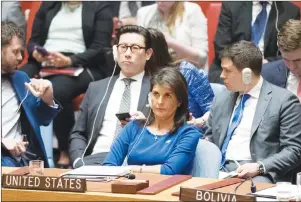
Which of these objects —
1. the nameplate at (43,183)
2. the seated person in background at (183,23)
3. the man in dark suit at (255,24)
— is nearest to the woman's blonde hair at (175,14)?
the seated person in background at (183,23)

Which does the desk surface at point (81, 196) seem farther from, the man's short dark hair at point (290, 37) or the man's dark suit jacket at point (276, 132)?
the man's short dark hair at point (290, 37)

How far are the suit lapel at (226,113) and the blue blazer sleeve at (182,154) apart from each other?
46cm

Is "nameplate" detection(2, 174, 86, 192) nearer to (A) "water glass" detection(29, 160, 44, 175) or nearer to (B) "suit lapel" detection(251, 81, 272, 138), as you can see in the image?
(A) "water glass" detection(29, 160, 44, 175)

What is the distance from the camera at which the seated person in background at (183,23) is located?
526 cm

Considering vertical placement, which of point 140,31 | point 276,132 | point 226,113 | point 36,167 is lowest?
point 36,167

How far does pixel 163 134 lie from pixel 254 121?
0.55 meters

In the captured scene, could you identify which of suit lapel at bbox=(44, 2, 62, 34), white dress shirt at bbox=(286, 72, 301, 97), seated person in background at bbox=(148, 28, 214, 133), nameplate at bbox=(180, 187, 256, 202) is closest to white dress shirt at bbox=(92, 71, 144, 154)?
seated person in background at bbox=(148, 28, 214, 133)

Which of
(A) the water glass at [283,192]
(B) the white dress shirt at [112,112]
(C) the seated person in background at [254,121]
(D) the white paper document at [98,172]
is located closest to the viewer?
(A) the water glass at [283,192]

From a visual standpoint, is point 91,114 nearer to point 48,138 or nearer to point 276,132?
point 48,138

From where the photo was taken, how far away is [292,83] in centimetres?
432

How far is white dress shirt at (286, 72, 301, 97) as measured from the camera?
4.29 m

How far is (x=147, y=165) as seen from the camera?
144 inches

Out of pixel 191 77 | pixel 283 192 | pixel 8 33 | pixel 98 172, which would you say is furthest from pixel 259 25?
pixel 283 192

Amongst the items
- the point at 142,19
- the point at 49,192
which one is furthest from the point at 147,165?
the point at 142,19
